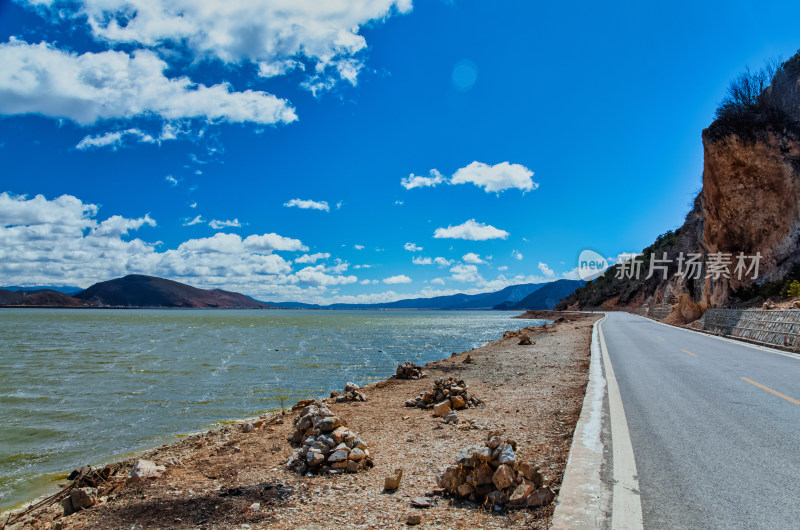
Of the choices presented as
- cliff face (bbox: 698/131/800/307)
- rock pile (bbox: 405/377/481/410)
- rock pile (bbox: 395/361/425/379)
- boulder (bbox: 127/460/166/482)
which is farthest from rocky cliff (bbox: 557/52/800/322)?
boulder (bbox: 127/460/166/482)

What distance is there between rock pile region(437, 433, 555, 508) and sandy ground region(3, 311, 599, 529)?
0.13m

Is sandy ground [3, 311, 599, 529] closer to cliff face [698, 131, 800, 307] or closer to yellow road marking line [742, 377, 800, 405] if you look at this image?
yellow road marking line [742, 377, 800, 405]

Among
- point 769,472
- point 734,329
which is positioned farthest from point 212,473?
point 734,329

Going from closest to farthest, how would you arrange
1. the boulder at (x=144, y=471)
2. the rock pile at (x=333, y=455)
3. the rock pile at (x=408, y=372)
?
the rock pile at (x=333, y=455)
the boulder at (x=144, y=471)
the rock pile at (x=408, y=372)

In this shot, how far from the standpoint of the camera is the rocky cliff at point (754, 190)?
30125mm

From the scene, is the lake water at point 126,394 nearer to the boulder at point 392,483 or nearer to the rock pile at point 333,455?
the rock pile at point 333,455

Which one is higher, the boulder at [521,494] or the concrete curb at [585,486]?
the concrete curb at [585,486]

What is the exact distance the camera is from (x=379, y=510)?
13.3ft

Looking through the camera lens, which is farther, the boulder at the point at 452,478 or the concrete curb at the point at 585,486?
the boulder at the point at 452,478

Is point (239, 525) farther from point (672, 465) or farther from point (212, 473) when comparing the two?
point (672, 465)

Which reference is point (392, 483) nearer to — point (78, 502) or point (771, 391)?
point (78, 502)

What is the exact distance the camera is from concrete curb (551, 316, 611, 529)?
3.48m

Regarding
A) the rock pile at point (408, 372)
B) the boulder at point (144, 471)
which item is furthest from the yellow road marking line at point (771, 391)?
the boulder at point (144, 471)

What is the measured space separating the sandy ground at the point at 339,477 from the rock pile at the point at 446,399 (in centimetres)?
27
